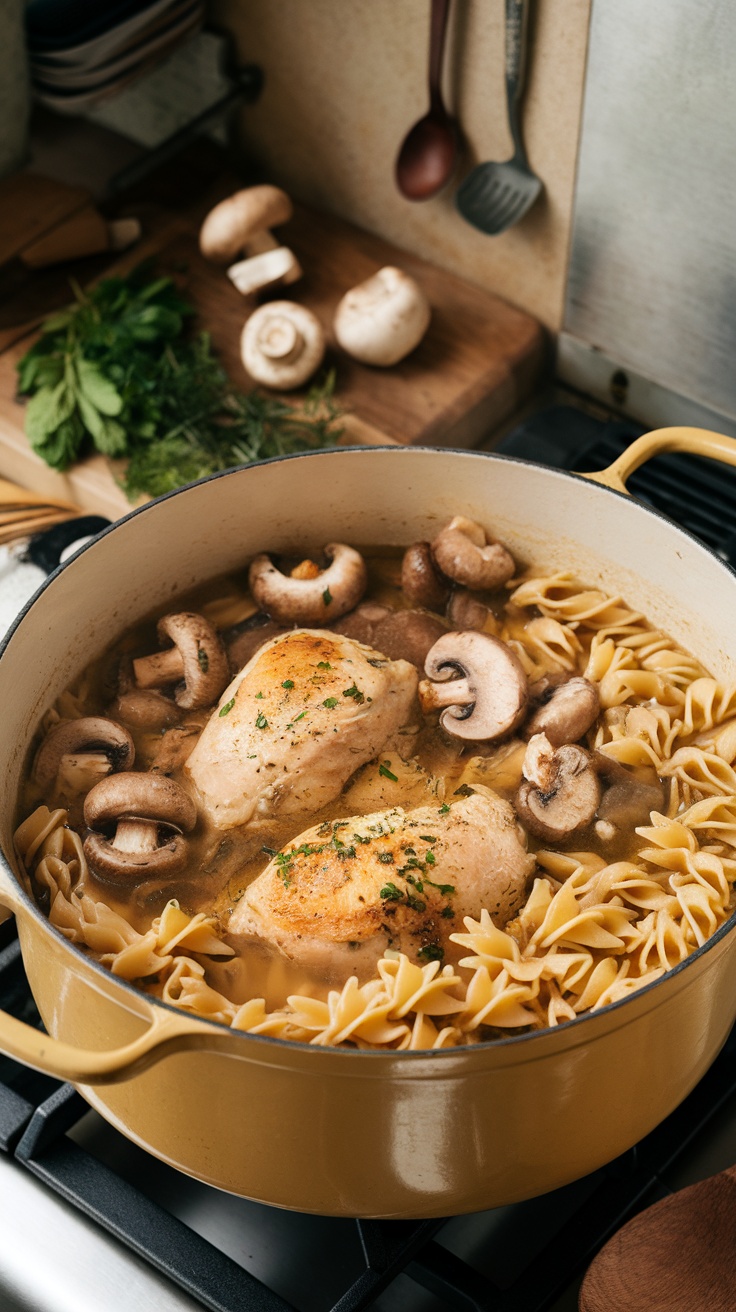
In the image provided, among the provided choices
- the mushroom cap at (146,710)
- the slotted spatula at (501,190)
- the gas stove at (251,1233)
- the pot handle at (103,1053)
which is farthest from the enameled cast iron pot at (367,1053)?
the slotted spatula at (501,190)

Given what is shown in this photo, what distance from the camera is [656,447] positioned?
190cm

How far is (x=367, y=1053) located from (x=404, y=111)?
2.33 meters

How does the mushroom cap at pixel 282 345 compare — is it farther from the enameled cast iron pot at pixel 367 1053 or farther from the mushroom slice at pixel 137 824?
→ the mushroom slice at pixel 137 824

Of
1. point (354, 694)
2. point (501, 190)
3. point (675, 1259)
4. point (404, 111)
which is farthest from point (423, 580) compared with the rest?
point (404, 111)

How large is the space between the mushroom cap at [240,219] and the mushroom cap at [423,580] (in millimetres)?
1230

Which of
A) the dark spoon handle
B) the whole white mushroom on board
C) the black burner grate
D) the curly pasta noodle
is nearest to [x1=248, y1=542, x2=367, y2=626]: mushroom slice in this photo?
the curly pasta noodle

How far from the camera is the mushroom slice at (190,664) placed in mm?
1891

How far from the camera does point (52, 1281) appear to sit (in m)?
1.68

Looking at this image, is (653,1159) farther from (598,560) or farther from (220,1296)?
(598,560)

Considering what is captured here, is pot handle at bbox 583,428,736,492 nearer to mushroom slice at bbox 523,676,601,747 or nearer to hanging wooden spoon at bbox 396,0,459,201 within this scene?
mushroom slice at bbox 523,676,601,747

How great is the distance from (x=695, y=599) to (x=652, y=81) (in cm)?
109

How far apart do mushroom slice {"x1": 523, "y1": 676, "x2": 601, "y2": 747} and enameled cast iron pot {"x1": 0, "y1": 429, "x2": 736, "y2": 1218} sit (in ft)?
0.77

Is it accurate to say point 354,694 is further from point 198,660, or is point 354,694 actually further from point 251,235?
point 251,235

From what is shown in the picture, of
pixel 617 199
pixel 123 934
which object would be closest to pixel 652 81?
pixel 617 199
